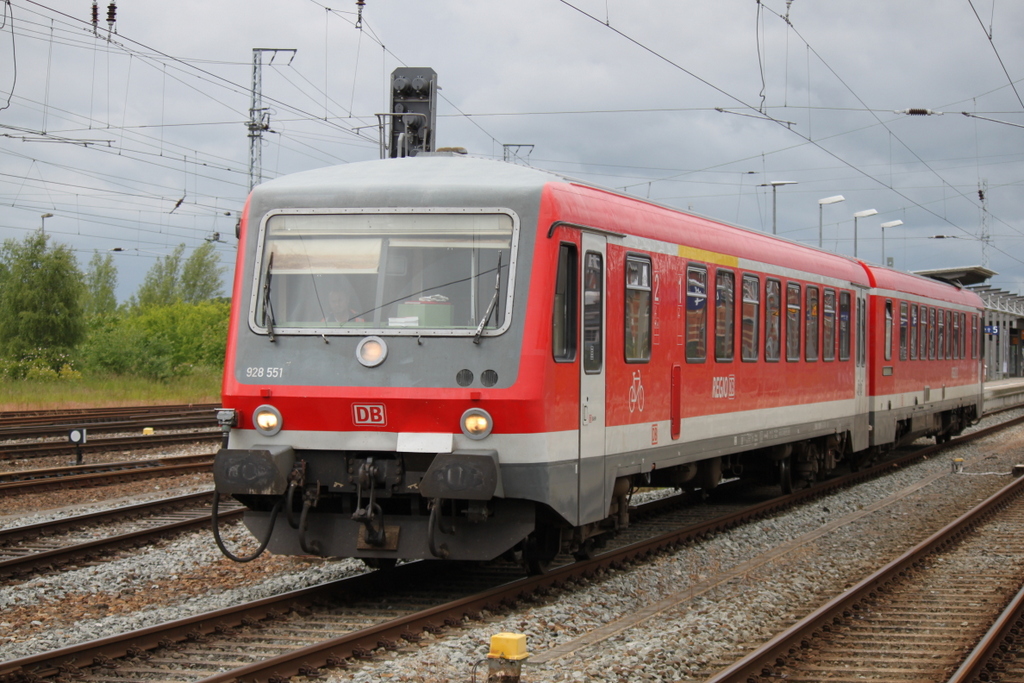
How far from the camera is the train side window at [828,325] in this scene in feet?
48.6

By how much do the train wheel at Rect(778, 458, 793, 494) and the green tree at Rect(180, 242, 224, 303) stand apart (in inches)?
2689

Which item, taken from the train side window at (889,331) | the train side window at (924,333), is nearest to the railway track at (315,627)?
the train side window at (889,331)

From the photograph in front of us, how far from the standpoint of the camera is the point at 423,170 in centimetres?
852

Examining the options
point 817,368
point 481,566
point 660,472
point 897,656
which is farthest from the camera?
point 817,368

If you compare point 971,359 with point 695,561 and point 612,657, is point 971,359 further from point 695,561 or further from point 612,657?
point 612,657

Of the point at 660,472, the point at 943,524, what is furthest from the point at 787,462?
the point at 660,472

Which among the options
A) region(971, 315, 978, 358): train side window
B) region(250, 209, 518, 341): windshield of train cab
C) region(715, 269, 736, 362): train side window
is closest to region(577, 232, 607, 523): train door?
region(250, 209, 518, 341): windshield of train cab

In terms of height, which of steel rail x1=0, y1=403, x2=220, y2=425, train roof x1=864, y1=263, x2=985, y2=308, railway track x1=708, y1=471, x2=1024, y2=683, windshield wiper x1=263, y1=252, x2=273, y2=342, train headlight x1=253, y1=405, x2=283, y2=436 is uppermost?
train roof x1=864, y1=263, x2=985, y2=308

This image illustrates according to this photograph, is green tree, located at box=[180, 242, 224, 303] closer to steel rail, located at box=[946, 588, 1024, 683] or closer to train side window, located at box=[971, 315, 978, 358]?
train side window, located at box=[971, 315, 978, 358]

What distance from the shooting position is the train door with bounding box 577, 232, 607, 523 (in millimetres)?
8523

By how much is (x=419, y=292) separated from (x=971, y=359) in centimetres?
1947

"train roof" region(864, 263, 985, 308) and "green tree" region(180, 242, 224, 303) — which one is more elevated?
"green tree" region(180, 242, 224, 303)

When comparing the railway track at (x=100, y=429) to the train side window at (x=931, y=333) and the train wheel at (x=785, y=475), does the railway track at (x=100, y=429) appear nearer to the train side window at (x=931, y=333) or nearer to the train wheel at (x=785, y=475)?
the train wheel at (x=785, y=475)

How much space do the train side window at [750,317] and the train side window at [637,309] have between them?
255cm
